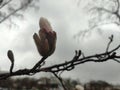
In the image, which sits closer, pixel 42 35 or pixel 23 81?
pixel 42 35

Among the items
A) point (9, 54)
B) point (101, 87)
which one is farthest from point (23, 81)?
point (9, 54)

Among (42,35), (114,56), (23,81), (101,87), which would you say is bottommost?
(23,81)

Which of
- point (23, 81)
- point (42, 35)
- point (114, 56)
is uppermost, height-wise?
point (42, 35)

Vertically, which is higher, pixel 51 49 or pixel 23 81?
pixel 51 49

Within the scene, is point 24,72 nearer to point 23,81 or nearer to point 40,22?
point 40,22

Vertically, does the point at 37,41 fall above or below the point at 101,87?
above

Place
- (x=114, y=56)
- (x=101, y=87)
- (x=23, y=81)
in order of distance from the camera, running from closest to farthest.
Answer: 1. (x=114, y=56)
2. (x=101, y=87)
3. (x=23, y=81)

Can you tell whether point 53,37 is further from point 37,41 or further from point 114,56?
point 114,56

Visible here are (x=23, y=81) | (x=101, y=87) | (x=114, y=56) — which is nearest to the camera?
(x=114, y=56)

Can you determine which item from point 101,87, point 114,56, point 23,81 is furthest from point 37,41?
point 23,81
